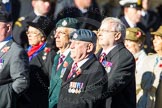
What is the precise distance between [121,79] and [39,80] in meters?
1.36

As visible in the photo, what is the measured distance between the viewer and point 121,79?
693cm

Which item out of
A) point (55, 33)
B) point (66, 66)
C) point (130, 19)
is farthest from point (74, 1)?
point (66, 66)

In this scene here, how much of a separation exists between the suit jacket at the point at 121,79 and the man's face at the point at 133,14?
2.78 metres

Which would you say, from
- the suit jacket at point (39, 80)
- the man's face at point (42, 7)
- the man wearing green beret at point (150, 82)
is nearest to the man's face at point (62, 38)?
the suit jacket at point (39, 80)

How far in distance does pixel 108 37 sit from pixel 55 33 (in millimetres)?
1173

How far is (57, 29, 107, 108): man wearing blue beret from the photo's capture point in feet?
22.0

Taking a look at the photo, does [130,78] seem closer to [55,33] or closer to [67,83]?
[67,83]

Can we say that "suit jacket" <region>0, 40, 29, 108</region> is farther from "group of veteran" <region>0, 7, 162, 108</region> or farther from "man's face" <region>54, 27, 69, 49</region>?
"man's face" <region>54, 27, 69, 49</region>

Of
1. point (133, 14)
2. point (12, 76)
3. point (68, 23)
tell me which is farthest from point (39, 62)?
point (133, 14)

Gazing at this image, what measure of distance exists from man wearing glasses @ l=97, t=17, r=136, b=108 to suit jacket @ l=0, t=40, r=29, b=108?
2.67 feet

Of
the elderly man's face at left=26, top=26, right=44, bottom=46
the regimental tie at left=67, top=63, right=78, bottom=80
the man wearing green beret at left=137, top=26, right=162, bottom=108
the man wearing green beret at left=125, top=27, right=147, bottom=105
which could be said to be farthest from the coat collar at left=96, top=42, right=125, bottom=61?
the elderly man's face at left=26, top=26, right=44, bottom=46

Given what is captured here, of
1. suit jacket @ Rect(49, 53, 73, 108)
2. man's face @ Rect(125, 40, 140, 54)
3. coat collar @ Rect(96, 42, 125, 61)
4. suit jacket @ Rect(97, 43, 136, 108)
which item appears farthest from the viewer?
man's face @ Rect(125, 40, 140, 54)

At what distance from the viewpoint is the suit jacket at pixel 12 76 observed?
7.24 meters

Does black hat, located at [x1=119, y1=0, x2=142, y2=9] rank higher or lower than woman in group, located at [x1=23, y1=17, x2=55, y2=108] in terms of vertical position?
higher
